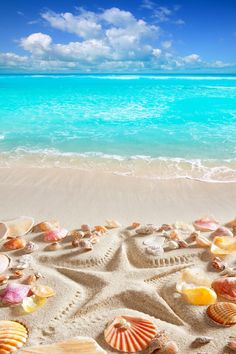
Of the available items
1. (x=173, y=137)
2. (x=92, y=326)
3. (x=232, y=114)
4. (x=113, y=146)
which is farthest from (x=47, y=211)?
(x=232, y=114)

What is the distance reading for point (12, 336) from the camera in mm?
2205

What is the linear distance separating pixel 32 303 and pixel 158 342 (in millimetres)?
1067

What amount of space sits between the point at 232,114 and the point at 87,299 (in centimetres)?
1390

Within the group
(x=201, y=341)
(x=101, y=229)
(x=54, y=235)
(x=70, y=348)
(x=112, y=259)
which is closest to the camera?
(x=70, y=348)

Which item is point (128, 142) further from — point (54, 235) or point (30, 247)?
point (30, 247)

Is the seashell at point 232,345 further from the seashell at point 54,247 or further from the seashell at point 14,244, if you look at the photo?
the seashell at point 14,244

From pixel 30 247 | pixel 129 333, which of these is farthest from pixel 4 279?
pixel 129 333

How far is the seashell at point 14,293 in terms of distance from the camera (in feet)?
8.57

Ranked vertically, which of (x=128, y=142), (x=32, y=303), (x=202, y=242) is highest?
(x=128, y=142)

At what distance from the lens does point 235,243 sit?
11.2 ft

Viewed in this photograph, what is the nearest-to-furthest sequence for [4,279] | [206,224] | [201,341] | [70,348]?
[70,348] < [201,341] < [4,279] < [206,224]

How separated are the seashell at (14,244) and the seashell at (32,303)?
92 cm

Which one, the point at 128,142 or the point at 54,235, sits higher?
the point at 128,142

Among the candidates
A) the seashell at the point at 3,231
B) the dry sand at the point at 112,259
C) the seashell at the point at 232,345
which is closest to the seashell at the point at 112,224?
the dry sand at the point at 112,259
